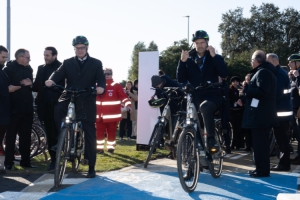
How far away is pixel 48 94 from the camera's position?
966cm

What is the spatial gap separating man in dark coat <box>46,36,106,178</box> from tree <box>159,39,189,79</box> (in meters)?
52.7

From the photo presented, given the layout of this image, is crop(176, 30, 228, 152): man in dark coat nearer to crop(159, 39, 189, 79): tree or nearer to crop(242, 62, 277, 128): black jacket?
crop(242, 62, 277, 128): black jacket

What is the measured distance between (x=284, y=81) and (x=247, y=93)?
5.12 ft

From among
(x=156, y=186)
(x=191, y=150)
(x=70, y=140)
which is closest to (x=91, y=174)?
(x=70, y=140)

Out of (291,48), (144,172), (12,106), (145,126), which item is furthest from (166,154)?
(291,48)

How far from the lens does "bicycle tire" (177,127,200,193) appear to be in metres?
6.96

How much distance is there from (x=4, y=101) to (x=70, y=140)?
188cm

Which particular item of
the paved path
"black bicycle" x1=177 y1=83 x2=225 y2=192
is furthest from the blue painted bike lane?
"black bicycle" x1=177 y1=83 x2=225 y2=192

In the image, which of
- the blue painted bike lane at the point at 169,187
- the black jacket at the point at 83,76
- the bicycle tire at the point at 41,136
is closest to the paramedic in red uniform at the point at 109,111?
the bicycle tire at the point at 41,136

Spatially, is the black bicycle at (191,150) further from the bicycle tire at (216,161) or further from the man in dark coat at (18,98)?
the man in dark coat at (18,98)

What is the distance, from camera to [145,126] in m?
12.9

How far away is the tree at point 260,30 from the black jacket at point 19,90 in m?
68.6

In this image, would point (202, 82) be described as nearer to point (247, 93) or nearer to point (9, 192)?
point (247, 93)

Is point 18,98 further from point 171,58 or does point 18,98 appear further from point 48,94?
point 171,58
